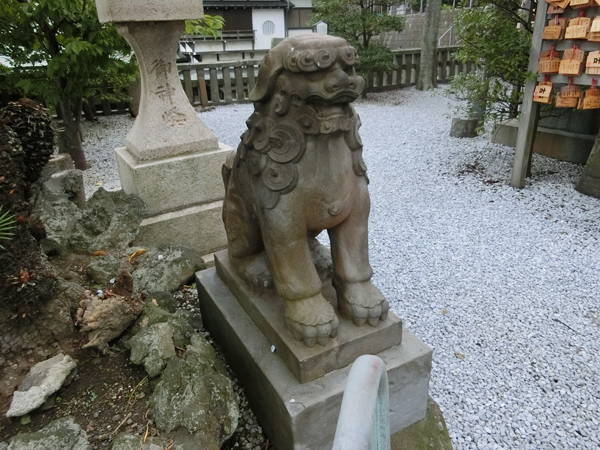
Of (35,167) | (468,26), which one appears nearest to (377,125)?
(468,26)

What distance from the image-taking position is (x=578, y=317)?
270cm

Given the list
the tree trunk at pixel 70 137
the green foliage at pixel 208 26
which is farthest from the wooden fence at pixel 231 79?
the green foliage at pixel 208 26

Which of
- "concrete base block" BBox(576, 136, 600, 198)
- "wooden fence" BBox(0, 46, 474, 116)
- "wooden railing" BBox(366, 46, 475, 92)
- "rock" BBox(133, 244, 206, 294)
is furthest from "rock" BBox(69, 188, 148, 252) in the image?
"wooden railing" BBox(366, 46, 475, 92)

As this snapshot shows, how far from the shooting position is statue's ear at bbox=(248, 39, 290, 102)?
4.52 ft

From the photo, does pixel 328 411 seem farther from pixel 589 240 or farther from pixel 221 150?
pixel 589 240

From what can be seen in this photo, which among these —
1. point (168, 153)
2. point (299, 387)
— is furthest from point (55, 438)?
point (168, 153)

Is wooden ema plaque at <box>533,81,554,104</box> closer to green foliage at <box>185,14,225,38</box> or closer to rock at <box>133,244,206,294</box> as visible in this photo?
green foliage at <box>185,14,225,38</box>

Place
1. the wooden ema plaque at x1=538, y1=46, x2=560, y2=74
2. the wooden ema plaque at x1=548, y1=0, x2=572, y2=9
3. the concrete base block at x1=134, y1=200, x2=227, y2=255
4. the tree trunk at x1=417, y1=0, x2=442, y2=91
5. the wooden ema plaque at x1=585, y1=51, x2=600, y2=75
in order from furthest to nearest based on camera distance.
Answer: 1. the tree trunk at x1=417, y1=0, x2=442, y2=91
2. the wooden ema plaque at x1=538, y1=46, x2=560, y2=74
3. the wooden ema plaque at x1=548, y1=0, x2=572, y2=9
4. the wooden ema plaque at x1=585, y1=51, x2=600, y2=75
5. the concrete base block at x1=134, y1=200, x2=227, y2=255

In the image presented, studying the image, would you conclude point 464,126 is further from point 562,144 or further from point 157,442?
point 157,442

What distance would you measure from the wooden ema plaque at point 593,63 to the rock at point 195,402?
3618 mm

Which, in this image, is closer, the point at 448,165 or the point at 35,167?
the point at 35,167

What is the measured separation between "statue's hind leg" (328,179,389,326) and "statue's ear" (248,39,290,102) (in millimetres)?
478

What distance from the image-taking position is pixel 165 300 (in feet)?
7.86

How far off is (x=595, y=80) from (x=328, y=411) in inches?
139
